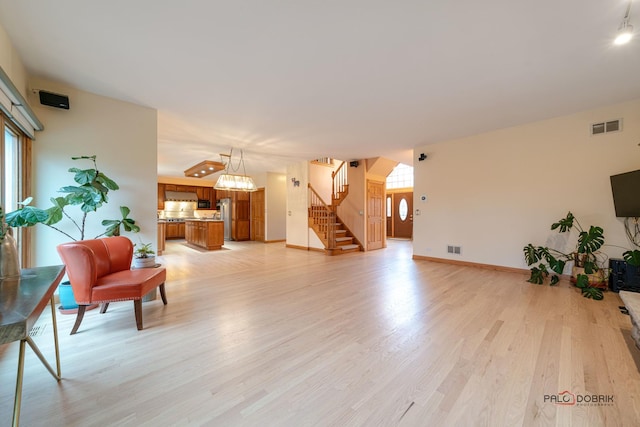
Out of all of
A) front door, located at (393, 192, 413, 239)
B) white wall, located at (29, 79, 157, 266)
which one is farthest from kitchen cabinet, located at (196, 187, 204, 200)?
front door, located at (393, 192, 413, 239)

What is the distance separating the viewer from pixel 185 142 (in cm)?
567

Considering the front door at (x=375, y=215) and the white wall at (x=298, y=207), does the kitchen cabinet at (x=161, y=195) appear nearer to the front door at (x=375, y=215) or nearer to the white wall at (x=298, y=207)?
the white wall at (x=298, y=207)

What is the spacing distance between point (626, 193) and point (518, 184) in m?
1.35

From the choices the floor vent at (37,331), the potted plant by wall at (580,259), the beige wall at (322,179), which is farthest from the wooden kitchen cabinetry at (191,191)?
the potted plant by wall at (580,259)

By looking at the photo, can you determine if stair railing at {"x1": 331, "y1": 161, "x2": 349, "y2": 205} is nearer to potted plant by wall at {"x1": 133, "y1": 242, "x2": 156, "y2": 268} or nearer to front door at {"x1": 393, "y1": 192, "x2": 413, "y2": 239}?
front door at {"x1": 393, "y1": 192, "x2": 413, "y2": 239}

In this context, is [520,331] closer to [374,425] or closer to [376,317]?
[376,317]

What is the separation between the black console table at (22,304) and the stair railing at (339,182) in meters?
6.78

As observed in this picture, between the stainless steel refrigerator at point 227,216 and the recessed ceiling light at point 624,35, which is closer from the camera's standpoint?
the recessed ceiling light at point 624,35

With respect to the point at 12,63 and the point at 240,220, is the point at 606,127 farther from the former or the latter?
the point at 240,220

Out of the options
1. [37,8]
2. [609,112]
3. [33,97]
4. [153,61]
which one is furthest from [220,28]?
[609,112]

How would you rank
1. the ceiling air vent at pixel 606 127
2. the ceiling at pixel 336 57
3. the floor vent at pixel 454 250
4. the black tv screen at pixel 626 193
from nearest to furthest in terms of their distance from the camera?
the ceiling at pixel 336 57, the black tv screen at pixel 626 193, the ceiling air vent at pixel 606 127, the floor vent at pixel 454 250

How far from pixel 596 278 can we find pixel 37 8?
712cm

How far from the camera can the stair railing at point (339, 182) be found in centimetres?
802

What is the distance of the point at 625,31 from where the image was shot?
2186 millimetres
